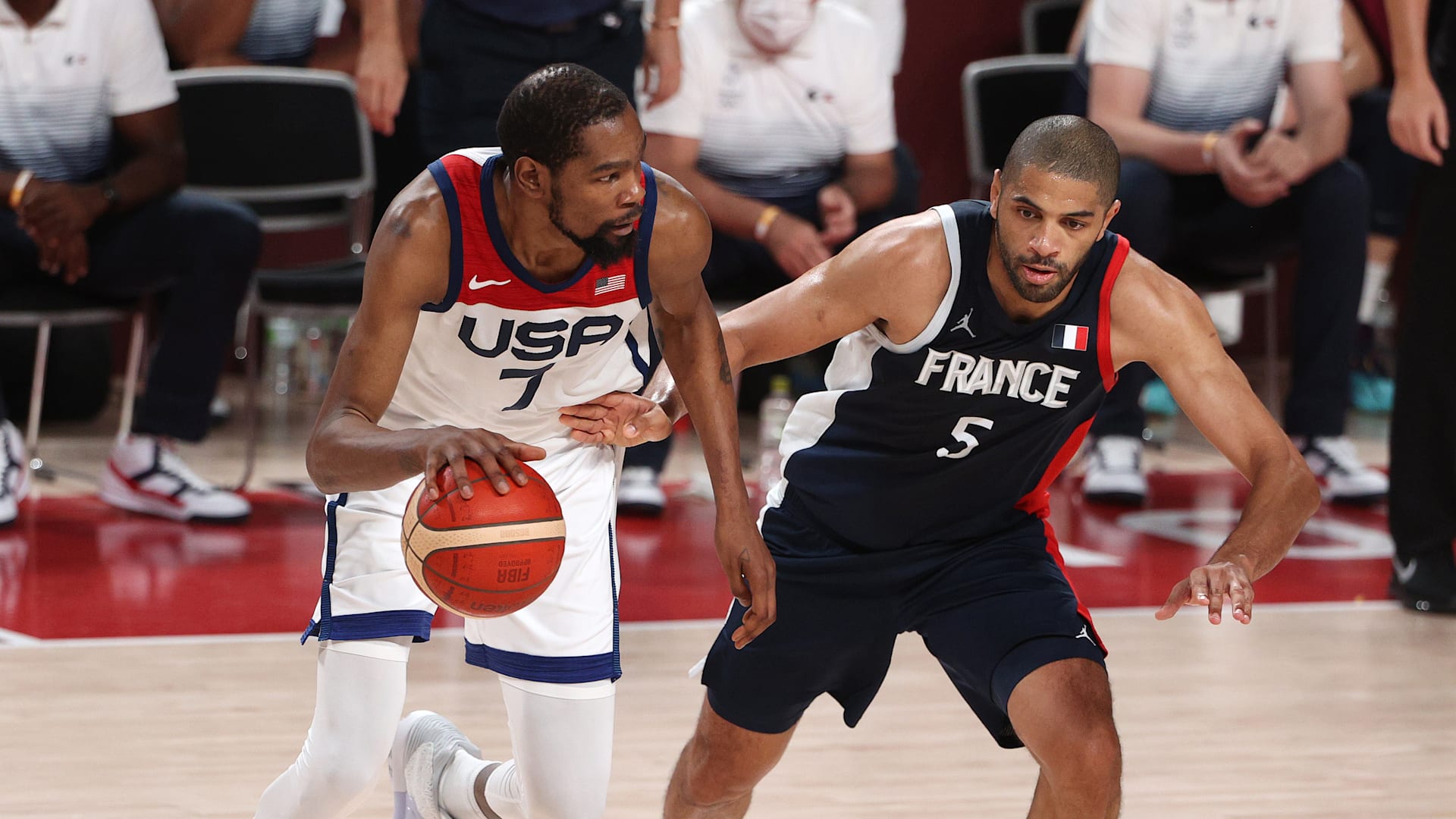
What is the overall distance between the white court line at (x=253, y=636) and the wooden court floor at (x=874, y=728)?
0.5 inches

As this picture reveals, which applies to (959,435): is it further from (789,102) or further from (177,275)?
(177,275)

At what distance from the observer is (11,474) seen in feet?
18.1

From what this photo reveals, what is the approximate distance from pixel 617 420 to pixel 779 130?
134 inches

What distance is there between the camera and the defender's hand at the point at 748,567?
2801 mm

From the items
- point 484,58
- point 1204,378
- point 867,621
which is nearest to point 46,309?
point 484,58

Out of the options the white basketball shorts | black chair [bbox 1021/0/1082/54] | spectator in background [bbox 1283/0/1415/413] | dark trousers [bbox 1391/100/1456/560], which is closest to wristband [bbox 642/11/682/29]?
dark trousers [bbox 1391/100/1456/560]

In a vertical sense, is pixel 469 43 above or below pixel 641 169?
below

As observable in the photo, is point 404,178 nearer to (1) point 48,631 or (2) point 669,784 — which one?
(1) point 48,631

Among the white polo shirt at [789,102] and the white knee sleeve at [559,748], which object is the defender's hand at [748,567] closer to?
the white knee sleeve at [559,748]

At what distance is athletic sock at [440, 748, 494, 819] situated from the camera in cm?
309

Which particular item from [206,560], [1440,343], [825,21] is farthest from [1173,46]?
[206,560]

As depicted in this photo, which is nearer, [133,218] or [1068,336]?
[1068,336]

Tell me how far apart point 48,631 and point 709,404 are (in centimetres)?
236

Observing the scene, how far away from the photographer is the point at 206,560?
17.1 ft
